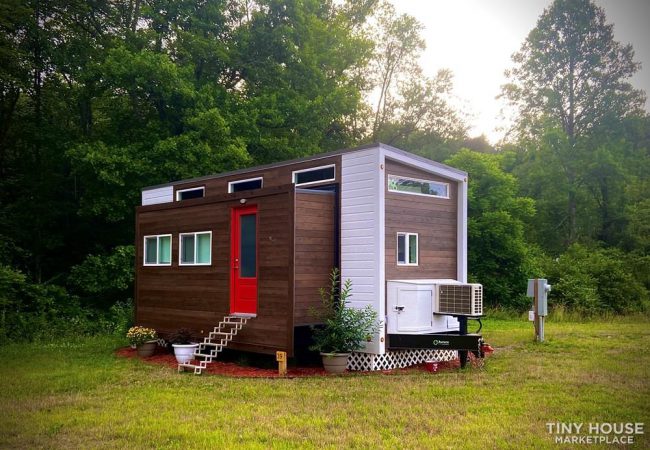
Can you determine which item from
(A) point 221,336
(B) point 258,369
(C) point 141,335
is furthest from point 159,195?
(B) point 258,369

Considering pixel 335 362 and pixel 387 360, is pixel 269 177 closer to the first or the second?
pixel 335 362

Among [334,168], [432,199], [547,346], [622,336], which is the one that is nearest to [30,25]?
[334,168]

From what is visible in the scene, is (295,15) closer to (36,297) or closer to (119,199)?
(119,199)

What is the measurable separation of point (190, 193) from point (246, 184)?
2260 millimetres

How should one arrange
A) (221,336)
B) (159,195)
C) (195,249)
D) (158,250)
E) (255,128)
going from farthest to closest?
1. (255,128)
2. (159,195)
3. (158,250)
4. (195,249)
5. (221,336)

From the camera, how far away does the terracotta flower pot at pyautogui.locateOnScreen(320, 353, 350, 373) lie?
35.0 feet

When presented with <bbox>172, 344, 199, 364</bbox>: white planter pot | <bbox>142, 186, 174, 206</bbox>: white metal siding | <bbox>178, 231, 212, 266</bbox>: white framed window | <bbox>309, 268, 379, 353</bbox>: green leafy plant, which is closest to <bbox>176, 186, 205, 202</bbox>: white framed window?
<bbox>142, 186, 174, 206</bbox>: white metal siding

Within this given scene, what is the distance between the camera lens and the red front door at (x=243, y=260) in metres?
11.7

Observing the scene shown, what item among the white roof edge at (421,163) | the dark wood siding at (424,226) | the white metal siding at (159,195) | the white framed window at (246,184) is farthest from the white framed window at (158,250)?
the white roof edge at (421,163)

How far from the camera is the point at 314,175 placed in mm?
12156

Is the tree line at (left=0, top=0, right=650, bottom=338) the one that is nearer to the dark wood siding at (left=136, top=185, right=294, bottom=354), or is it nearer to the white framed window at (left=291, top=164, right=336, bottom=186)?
the dark wood siding at (left=136, top=185, right=294, bottom=354)

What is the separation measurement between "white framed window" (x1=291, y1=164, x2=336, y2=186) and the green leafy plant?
195cm

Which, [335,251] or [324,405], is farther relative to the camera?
[335,251]

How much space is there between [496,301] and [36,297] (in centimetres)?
1641
